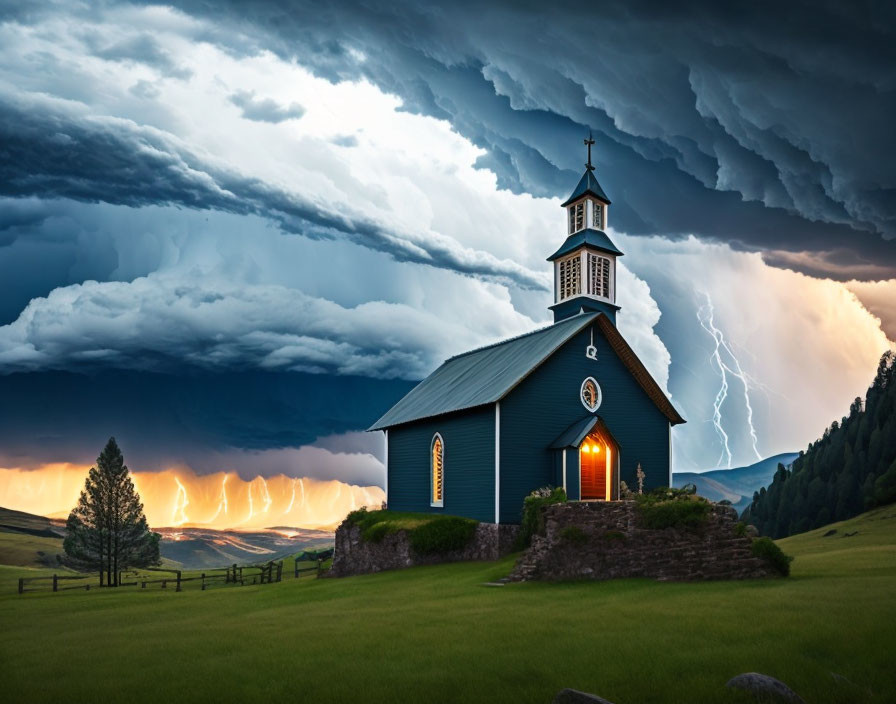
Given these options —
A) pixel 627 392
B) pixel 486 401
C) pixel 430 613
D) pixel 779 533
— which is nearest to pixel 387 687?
Answer: pixel 430 613

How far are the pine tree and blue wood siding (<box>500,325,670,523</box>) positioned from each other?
4626cm

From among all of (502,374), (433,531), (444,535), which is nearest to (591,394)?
(502,374)

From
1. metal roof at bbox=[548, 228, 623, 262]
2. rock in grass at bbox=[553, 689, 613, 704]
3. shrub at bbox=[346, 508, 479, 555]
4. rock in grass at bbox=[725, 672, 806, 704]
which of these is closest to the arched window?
shrub at bbox=[346, 508, 479, 555]

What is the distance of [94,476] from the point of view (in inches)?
2709

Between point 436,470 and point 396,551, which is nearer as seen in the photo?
point 396,551

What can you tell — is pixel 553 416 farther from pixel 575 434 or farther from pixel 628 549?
pixel 628 549

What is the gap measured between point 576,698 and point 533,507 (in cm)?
2321

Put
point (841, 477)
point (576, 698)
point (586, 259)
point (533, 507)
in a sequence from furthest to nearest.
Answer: point (841, 477), point (586, 259), point (533, 507), point (576, 698)

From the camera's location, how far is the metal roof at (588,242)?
1800 inches

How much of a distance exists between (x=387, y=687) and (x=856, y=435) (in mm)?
106001

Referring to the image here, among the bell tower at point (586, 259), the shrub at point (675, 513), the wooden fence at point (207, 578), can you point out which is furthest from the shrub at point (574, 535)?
the wooden fence at point (207, 578)

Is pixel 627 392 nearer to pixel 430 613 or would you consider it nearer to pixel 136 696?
pixel 430 613

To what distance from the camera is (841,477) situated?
91875 mm

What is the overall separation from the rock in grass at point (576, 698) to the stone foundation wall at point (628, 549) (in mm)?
14482
